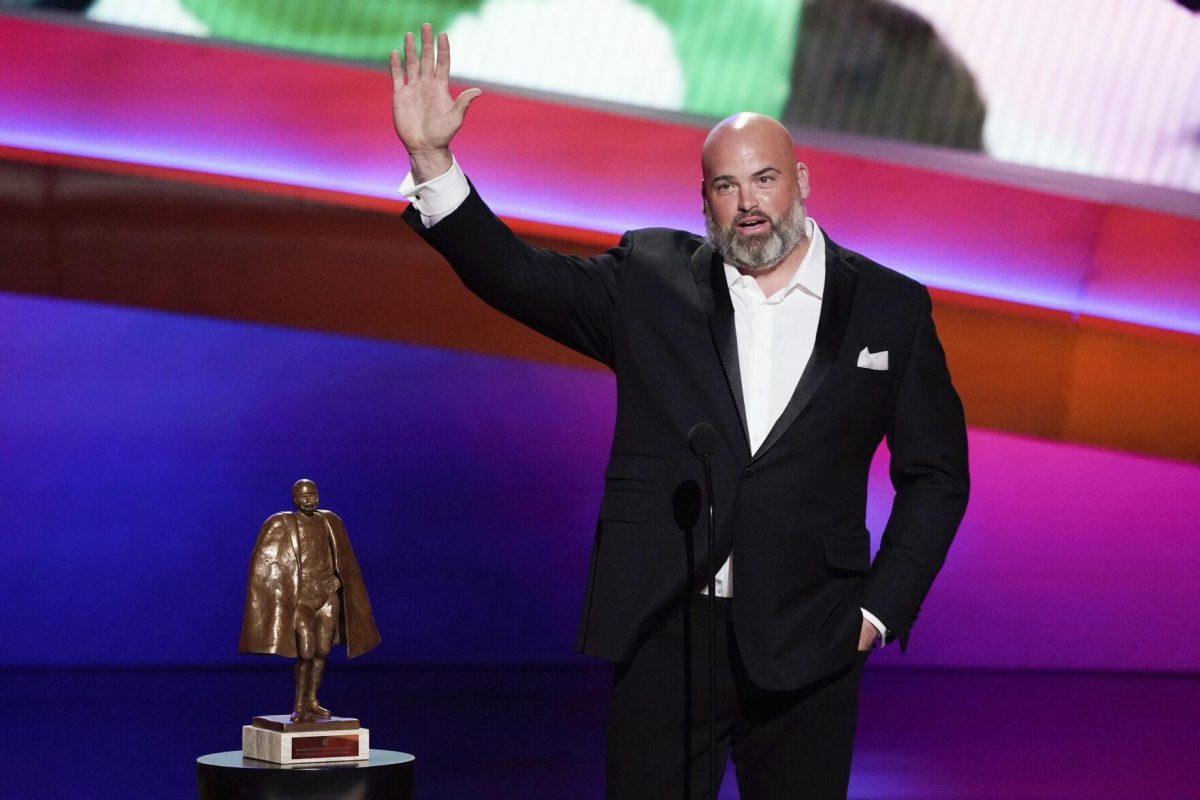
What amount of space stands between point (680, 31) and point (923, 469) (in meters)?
4.01

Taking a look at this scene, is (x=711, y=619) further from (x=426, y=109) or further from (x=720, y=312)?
(x=426, y=109)

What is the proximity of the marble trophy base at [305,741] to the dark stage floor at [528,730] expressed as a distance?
1110mm

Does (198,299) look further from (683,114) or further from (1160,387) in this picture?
(1160,387)

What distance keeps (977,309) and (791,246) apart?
4.56 m

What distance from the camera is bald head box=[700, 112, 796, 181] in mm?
2230

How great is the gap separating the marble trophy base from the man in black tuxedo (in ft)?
3.18

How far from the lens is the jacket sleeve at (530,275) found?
82.6 inches

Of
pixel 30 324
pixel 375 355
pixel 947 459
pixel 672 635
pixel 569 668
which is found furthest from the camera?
pixel 569 668

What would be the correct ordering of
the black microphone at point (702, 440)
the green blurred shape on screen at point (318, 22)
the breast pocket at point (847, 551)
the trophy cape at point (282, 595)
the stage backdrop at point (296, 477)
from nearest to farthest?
the black microphone at point (702, 440)
the breast pocket at point (847, 551)
the trophy cape at point (282, 595)
the green blurred shape on screen at point (318, 22)
the stage backdrop at point (296, 477)

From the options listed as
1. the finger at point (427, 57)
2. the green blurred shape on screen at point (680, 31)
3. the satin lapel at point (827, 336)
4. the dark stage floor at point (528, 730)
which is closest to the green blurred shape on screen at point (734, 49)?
the green blurred shape on screen at point (680, 31)

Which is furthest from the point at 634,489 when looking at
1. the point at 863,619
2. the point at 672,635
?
the point at 863,619

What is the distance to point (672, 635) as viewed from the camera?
7.03ft

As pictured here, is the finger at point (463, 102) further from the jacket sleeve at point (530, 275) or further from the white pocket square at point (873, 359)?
the white pocket square at point (873, 359)

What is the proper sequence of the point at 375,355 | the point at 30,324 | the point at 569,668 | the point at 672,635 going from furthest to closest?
1. the point at 569,668
2. the point at 375,355
3. the point at 30,324
4. the point at 672,635
